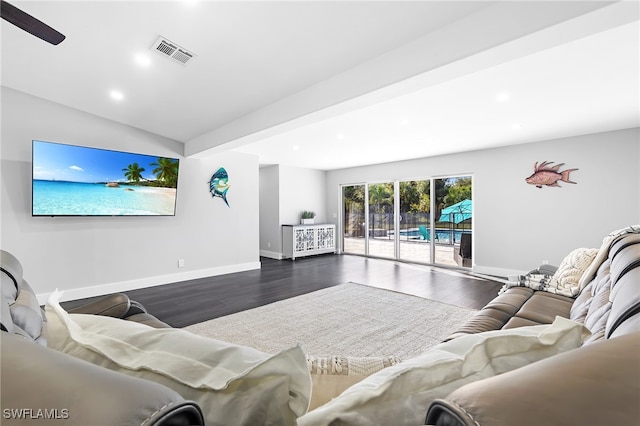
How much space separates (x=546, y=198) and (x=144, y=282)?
261 inches

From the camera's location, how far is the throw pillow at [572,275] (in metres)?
2.35

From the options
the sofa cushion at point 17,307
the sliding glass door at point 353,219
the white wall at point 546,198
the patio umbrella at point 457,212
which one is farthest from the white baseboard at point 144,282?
the white wall at point 546,198

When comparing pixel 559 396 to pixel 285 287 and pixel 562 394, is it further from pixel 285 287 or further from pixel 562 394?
pixel 285 287

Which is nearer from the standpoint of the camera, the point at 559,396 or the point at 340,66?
the point at 559,396

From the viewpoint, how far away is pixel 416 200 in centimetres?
664

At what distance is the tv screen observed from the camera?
3482 mm

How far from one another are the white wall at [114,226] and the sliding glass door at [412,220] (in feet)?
10.00

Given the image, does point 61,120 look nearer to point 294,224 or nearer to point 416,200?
point 294,224

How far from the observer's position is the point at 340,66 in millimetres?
2504

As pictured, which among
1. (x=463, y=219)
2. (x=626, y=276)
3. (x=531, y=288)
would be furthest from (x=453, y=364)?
(x=463, y=219)

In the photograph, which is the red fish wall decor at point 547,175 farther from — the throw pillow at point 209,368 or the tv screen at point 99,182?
the tv screen at point 99,182

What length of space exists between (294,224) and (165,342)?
6956 mm

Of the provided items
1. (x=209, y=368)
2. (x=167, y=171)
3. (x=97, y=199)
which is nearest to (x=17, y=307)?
(x=209, y=368)

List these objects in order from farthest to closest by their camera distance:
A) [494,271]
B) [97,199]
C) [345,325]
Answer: [494,271] < [97,199] < [345,325]
